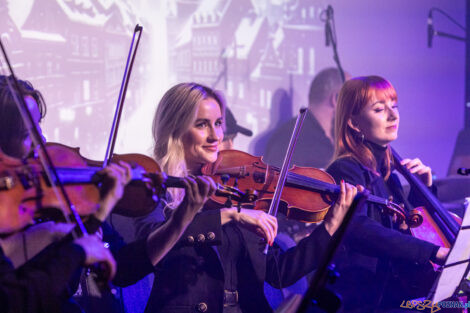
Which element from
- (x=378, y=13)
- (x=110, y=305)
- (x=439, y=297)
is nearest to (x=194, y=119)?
(x=110, y=305)

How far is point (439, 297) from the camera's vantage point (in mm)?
2074

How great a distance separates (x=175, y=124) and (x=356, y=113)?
1.03 meters

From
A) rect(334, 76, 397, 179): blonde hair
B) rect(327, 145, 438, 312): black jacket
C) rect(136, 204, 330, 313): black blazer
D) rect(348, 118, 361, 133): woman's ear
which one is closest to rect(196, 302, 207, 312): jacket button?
rect(136, 204, 330, 313): black blazer

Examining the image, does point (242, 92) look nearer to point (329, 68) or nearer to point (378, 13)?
point (329, 68)

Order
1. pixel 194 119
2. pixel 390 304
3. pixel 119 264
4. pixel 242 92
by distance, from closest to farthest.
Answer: pixel 119 264 → pixel 194 119 → pixel 390 304 → pixel 242 92

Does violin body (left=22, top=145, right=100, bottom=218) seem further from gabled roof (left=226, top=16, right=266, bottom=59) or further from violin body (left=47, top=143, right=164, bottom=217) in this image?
gabled roof (left=226, top=16, right=266, bottom=59)

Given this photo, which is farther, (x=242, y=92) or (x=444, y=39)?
(x=444, y=39)

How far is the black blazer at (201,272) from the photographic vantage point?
2145 millimetres

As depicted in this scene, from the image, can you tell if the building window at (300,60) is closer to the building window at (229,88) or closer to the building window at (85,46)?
the building window at (229,88)

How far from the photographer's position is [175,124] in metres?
2.40

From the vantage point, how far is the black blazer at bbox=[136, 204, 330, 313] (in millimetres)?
2145

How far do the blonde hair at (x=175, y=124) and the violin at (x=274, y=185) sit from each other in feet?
0.56

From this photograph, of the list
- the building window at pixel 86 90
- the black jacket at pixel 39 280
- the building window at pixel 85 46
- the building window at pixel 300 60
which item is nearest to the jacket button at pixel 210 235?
the black jacket at pixel 39 280

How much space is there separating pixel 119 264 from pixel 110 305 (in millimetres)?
345
